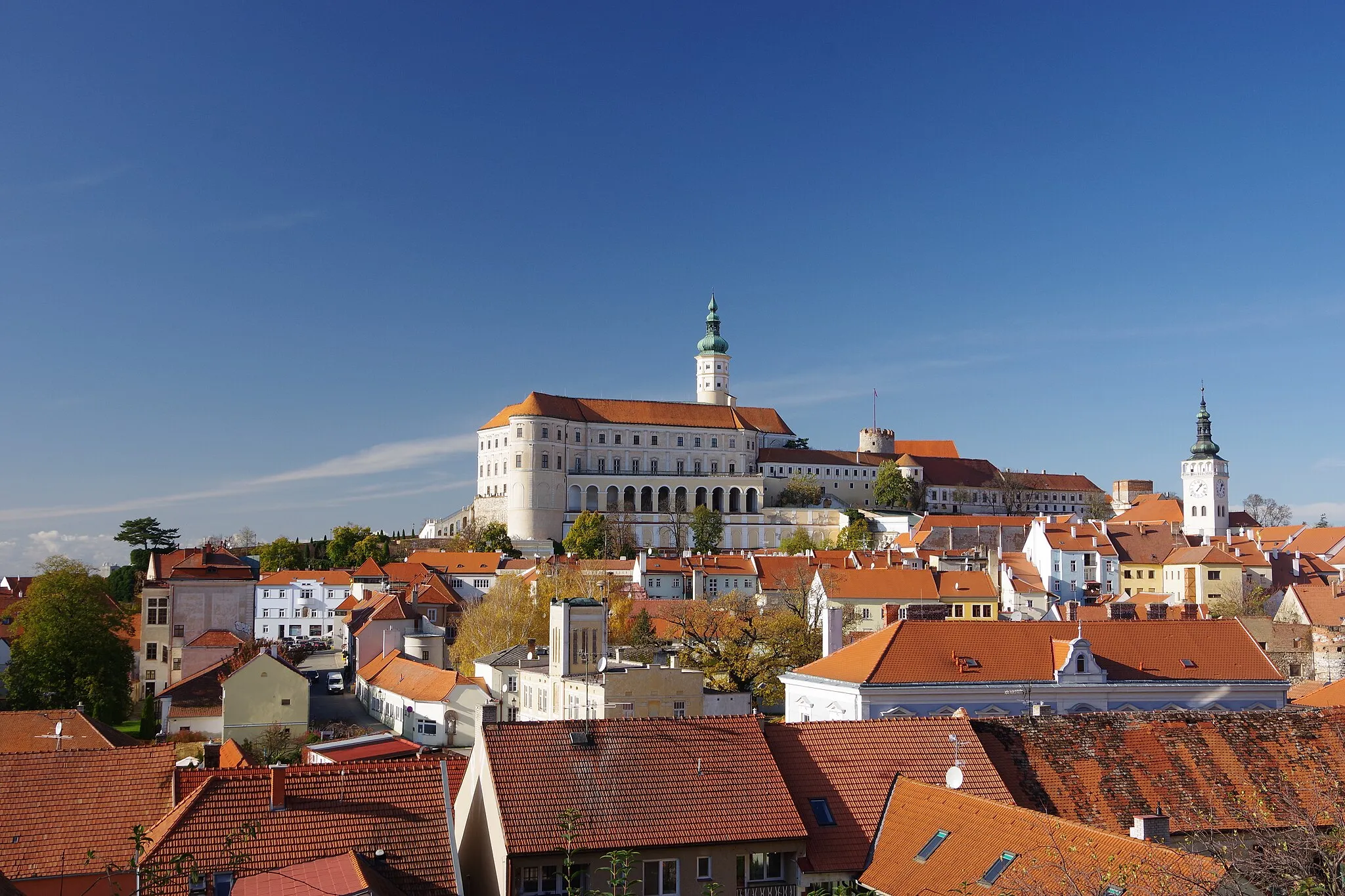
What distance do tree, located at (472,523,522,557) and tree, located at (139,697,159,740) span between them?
6453cm

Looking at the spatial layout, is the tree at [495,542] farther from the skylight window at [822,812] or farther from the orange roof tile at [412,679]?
the skylight window at [822,812]

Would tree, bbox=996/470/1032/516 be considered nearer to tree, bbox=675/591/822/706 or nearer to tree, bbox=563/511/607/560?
tree, bbox=563/511/607/560

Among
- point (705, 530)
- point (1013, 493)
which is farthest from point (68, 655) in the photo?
point (1013, 493)

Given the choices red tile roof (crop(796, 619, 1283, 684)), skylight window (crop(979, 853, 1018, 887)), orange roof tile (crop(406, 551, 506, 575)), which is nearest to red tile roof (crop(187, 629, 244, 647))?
red tile roof (crop(796, 619, 1283, 684))

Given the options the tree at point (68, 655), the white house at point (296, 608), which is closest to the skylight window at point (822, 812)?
the tree at point (68, 655)

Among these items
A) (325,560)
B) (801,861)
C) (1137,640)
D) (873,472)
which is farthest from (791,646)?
(873,472)

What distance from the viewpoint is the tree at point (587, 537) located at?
4473 inches

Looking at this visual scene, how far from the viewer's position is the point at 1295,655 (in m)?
59.3

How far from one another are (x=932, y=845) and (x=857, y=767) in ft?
7.81

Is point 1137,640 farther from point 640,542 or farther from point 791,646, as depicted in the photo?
point 640,542

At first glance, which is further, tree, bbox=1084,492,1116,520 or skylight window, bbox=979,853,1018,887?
tree, bbox=1084,492,1116,520

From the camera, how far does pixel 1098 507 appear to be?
149250 mm

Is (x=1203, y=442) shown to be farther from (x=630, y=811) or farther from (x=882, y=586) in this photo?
(x=630, y=811)

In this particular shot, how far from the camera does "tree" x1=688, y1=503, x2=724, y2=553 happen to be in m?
124
